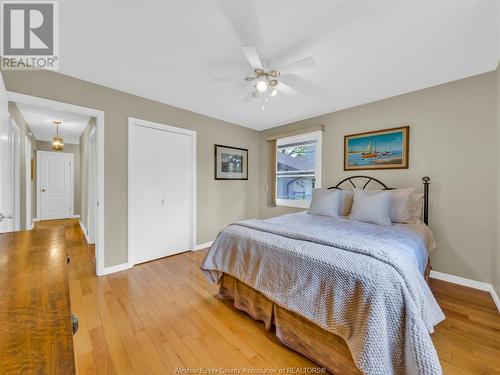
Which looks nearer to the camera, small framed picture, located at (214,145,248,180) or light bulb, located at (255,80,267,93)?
light bulb, located at (255,80,267,93)

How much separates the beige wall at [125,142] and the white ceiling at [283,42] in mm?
202

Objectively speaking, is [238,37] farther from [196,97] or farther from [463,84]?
[463,84]

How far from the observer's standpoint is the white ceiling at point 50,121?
11.4 ft

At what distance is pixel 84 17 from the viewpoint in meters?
1.60

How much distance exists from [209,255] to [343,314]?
4.52 feet

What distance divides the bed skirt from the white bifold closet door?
1.79 m

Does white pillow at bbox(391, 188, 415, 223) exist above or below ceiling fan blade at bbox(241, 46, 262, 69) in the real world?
below

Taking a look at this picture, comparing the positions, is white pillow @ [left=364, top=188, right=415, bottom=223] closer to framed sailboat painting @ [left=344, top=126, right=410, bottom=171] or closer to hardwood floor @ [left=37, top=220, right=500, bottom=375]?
framed sailboat painting @ [left=344, top=126, right=410, bottom=171]

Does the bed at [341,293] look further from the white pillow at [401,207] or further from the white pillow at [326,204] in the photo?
the white pillow at [326,204]

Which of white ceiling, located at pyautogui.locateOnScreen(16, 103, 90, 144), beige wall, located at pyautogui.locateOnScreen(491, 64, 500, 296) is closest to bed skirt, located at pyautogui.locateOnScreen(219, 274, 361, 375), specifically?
beige wall, located at pyautogui.locateOnScreen(491, 64, 500, 296)

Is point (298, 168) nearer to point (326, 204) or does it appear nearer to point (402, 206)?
point (326, 204)

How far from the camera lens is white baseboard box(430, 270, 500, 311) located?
2195 millimetres

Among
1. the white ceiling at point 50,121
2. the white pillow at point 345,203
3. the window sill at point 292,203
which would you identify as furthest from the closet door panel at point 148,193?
the white pillow at point 345,203

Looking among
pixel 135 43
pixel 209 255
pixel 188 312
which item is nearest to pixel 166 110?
pixel 135 43
